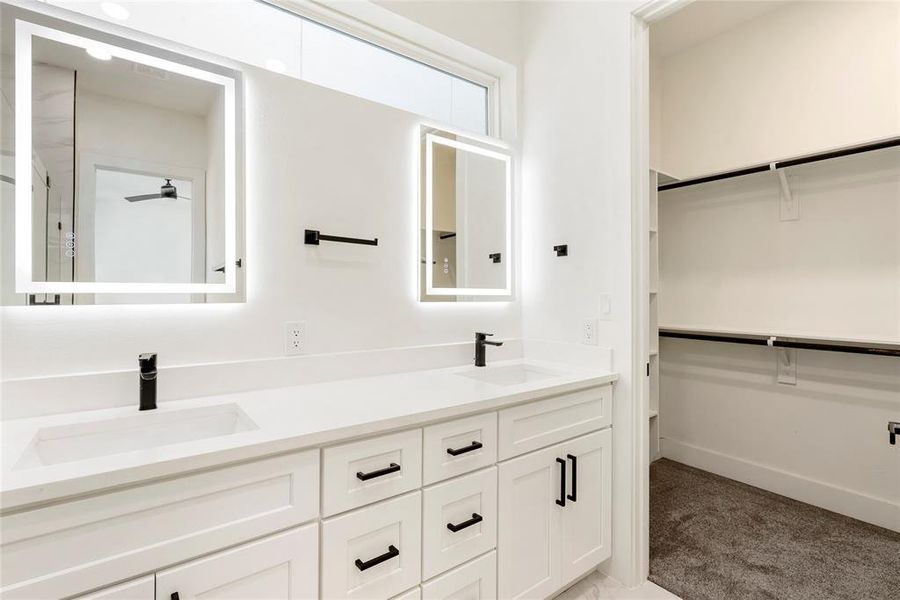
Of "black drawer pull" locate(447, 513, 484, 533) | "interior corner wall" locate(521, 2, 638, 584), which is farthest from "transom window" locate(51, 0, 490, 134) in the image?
"black drawer pull" locate(447, 513, 484, 533)

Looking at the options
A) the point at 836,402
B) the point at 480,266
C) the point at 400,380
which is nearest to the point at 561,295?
the point at 480,266

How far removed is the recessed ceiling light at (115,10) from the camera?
53.2 inches

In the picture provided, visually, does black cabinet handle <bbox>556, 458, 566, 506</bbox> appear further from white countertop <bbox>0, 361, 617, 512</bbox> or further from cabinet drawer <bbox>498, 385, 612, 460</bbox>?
white countertop <bbox>0, 361, 617, 512</bbox>

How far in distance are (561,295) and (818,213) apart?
5.34 feet

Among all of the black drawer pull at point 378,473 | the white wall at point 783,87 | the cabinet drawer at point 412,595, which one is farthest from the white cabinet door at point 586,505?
the white wall at point 783,87

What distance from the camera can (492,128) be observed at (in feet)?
7.74

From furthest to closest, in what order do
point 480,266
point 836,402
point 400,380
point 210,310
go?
1. point 836,402
2. point 480,266
3. point 400,380
4. point 210,310

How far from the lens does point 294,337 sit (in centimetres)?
158

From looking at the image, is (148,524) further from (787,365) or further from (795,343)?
(787,365)

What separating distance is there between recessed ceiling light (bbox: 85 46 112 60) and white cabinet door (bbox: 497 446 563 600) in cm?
180

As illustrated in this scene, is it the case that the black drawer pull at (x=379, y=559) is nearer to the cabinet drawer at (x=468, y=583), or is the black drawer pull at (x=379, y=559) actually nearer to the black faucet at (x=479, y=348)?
the cabinet drawer at (x=468, y=583)

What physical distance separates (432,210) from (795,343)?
80.4 inches

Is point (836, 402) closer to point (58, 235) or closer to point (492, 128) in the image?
point (492, 128)

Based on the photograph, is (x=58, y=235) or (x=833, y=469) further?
(x=833, y=469)
